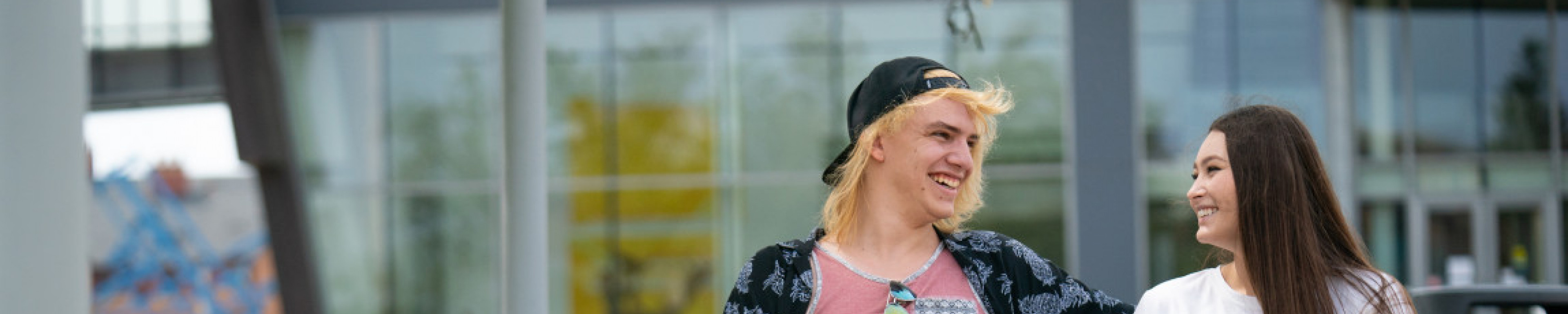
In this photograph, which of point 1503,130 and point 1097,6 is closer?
point 1097,6

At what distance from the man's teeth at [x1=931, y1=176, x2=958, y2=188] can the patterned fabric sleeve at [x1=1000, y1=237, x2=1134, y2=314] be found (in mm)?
202

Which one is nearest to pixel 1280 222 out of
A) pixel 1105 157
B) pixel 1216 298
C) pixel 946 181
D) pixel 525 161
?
pixel 1216 298

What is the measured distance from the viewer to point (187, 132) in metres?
14.9

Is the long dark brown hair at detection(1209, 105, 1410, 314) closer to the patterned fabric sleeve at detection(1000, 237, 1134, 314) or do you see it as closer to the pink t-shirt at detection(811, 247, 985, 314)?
the patterned fabric sleeve at detection(1000, 237, 1134, 314)

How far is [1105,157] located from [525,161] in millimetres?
11080

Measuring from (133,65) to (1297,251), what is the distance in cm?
1268

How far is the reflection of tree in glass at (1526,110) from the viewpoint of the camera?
49.8ft

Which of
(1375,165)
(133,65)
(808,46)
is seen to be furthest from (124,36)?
(1375,165)

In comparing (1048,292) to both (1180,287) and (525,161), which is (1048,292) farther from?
(525,161)

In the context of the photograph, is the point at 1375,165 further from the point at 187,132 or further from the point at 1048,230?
the point at 187,132

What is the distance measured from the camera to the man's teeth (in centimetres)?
263

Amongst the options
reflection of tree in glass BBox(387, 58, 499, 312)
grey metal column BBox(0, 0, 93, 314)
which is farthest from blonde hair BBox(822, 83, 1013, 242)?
reflection of tree in glass BBox(387, 58, 499, 312)

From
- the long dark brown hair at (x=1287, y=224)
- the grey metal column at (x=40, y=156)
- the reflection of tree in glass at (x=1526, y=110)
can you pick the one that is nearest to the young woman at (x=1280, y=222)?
the long dark brown hair at (x=1287, y=224)

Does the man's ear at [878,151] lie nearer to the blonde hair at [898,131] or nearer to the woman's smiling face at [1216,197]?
the blonde hair at [898,131]
